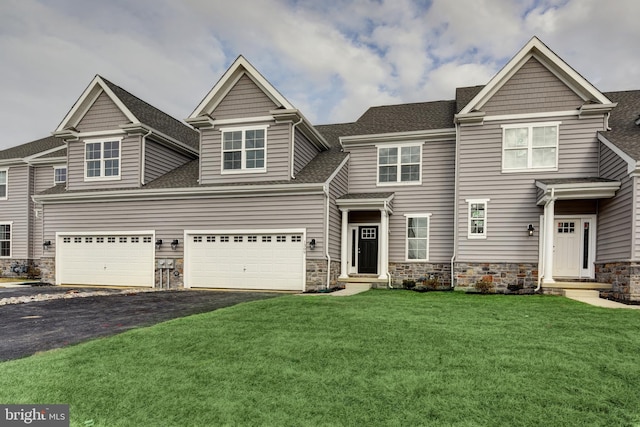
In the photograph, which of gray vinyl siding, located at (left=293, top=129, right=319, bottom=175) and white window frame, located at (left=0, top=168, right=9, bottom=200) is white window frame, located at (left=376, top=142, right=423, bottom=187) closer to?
gray vinyl siding, located at (left=293, top=129, right=319, bottom=175)

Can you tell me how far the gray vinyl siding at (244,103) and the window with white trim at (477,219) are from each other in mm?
8518

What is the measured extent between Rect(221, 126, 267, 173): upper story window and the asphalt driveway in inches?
203

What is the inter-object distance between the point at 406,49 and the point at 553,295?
55.0ft

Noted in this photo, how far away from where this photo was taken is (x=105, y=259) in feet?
53.2

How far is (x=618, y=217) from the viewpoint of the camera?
11672mm

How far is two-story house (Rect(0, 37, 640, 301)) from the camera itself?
13133 mm

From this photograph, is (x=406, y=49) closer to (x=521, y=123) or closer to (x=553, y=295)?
(x=521, y=123)

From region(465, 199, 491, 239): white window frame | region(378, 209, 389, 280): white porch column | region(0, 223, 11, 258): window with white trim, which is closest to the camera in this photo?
region(465, 199, 491, 239): white window frame

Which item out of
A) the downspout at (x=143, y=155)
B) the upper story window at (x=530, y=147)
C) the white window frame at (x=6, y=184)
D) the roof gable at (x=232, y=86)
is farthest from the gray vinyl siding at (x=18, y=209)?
the upper story window at (x=530, y=147)

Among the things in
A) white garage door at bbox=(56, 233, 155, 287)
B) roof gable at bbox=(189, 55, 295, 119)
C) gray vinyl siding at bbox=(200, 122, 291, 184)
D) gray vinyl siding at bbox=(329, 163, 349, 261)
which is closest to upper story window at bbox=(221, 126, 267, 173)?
gray vinyl siding at bbox=(200, 122, 291, 184)

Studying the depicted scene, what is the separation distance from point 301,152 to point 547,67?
9.48 m

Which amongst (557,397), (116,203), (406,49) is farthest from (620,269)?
(116,203)

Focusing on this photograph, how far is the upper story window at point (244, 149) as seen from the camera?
14992 millimetres

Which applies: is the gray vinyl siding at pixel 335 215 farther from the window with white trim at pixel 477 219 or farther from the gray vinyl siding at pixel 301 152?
the window with white trim at pixel 477 219
